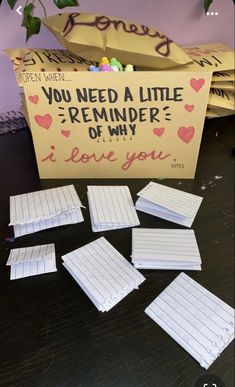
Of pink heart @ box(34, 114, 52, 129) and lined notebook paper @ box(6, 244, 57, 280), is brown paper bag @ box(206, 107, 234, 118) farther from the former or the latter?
lined notebook paper @ box(6, 244, 57, 280)

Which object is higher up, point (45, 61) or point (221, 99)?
point (45, 61)

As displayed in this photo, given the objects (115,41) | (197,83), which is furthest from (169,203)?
(115,41)

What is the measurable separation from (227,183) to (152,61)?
29 centimetres

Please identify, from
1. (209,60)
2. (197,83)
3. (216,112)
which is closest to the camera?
(197,83)

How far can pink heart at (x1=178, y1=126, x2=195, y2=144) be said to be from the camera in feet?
2.01

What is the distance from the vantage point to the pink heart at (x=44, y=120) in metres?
0.60

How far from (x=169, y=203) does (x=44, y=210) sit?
0.23m

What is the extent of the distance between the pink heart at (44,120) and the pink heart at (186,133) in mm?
250

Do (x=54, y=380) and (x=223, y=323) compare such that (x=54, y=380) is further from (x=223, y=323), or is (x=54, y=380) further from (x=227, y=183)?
(x=227, y=183)

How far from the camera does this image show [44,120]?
600mm

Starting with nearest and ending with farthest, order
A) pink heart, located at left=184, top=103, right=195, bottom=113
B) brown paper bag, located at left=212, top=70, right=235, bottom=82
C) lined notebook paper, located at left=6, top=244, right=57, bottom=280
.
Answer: lined notebook paper, located at left=6, top=244, right=57, bottom=280, pink heart, located at left=184, top=103, right=195, bottom=113, brown paper bag, located at left=212, top=70, right=235, bottom=82

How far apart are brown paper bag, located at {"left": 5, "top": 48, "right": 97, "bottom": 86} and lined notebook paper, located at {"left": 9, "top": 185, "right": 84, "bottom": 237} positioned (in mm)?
218

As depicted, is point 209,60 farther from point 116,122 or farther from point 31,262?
point 31,262

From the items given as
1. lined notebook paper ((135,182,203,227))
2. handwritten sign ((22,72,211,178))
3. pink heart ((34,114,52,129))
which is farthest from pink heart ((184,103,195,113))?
pink heart ((34,114,52,129))
